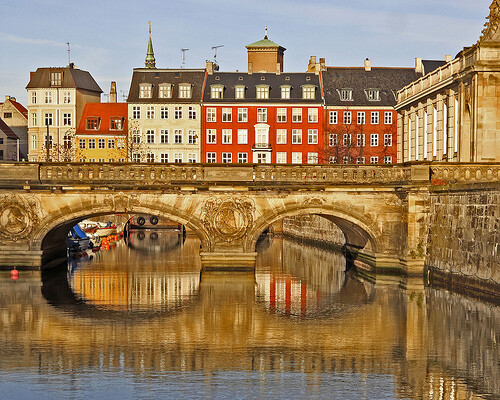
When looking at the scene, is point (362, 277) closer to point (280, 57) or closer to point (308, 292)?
point (308, 292)

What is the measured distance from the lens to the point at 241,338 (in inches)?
1304

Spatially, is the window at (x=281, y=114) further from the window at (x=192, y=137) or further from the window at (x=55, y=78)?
the window at (x=55, y=78)

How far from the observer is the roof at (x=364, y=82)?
4247 inches

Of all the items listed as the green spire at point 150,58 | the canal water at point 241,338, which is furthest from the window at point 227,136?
A: the canal water at point 241,338

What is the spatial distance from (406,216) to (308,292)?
7.76 meters

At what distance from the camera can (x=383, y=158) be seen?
4242 inches

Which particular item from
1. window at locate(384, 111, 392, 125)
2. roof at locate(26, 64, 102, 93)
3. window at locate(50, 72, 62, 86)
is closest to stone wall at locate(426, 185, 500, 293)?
window at locate(384, 111, 392, 125)

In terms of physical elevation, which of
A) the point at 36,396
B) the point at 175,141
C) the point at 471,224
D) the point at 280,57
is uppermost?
the point at 280,57

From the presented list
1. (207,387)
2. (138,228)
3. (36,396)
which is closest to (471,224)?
(207,387)

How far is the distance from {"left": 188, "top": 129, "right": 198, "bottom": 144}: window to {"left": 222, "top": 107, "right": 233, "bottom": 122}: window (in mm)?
4044

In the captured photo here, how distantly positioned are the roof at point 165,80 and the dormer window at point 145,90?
35 cm

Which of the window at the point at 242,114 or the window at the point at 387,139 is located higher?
the window at the point at 242,114

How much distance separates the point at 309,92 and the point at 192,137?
600 inches

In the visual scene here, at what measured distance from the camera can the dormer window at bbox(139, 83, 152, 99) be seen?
11006 cm
